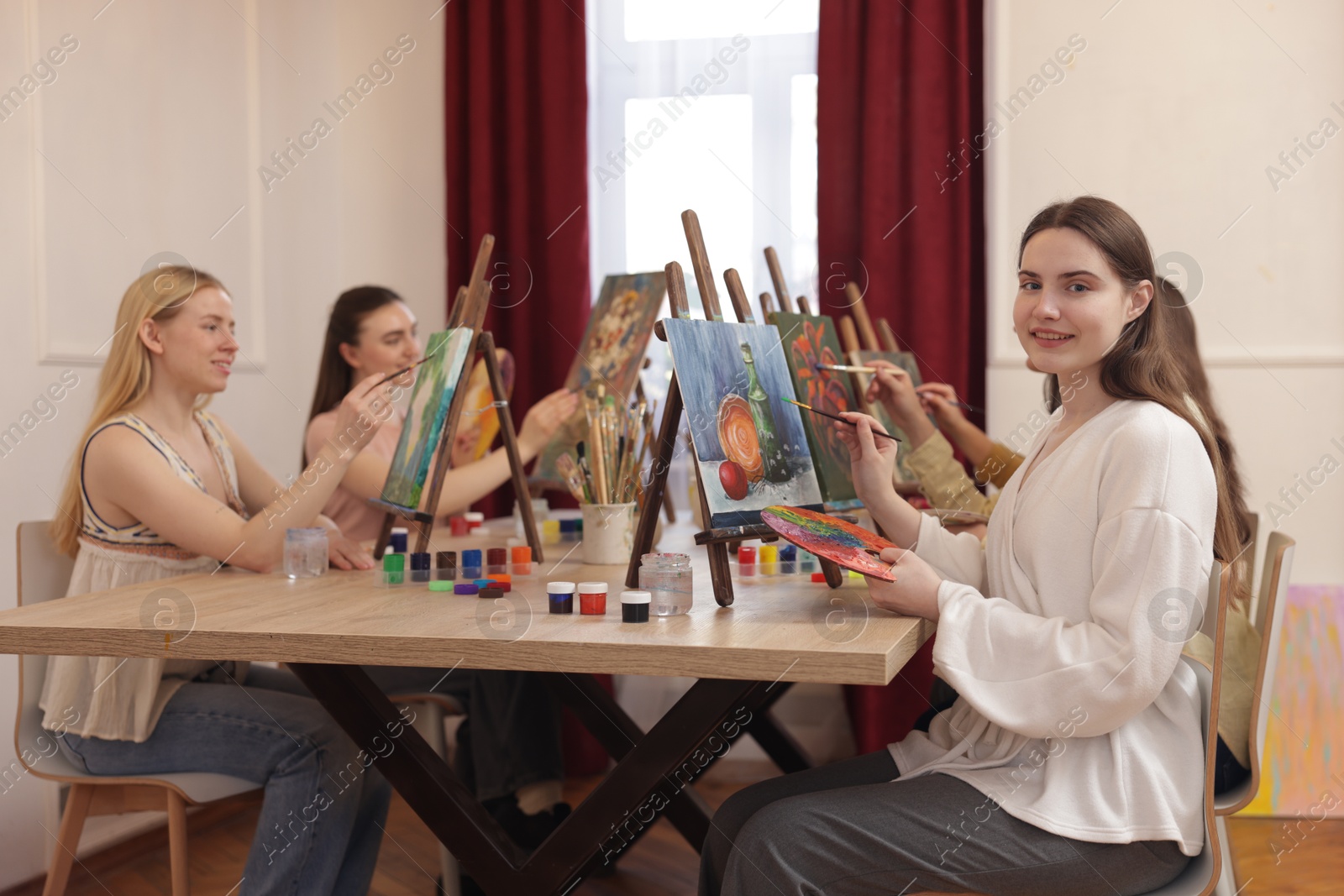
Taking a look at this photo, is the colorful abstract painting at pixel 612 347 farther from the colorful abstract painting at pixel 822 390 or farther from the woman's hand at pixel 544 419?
the colorful abstract painting at pixel 822 390

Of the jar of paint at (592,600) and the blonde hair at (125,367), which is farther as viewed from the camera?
→ the blonde hair at (125,367)

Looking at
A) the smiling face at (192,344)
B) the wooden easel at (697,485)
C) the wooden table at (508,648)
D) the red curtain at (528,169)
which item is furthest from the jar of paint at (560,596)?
the red curtain at (528,169)

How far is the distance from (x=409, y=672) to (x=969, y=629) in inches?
59.1

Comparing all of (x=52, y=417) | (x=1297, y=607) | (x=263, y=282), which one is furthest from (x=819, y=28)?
(x=52, y=417)

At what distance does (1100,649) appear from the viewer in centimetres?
129

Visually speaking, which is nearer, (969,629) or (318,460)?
Result: (969,629)

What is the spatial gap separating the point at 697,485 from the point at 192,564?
1.02 m

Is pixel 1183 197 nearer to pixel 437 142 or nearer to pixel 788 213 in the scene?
pixel 788 213

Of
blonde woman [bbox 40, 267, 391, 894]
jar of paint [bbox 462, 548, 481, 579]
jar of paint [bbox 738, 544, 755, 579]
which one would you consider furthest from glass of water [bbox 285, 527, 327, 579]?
jar of paint [bbox 738, 544, 755, 579]

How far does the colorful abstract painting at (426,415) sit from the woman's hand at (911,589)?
94 centimetres

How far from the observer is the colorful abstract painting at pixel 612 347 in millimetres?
2645

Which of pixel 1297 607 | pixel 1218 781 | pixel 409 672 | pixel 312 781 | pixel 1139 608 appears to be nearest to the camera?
pixel 1139 608

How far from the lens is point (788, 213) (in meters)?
3.53

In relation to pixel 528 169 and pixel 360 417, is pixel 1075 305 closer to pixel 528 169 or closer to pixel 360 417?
pixel 360 417
